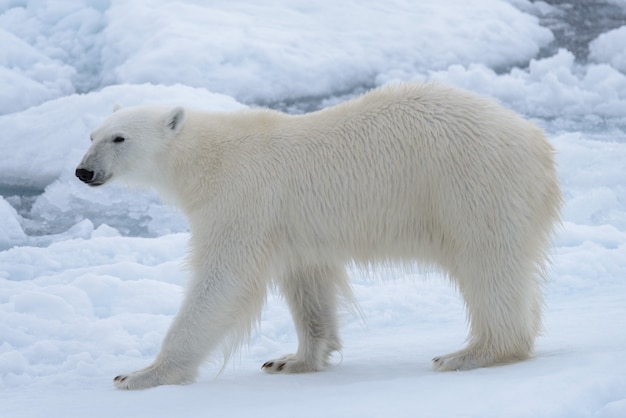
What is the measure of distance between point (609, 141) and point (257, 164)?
5.66m

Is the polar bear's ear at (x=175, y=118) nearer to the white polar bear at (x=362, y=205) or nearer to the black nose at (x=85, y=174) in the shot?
the white polar bear at (x=362, y=205)

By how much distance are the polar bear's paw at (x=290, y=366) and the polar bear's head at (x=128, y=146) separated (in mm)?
971

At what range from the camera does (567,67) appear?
9.99m

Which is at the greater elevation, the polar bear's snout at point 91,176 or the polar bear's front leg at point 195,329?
the polar bear's snout at point 91,176

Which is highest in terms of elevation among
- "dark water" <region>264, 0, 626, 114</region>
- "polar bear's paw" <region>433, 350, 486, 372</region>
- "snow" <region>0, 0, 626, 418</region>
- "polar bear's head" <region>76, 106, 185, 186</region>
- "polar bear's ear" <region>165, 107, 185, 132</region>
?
"polar bear's ear" <region>165, 107, 185, 132</region>

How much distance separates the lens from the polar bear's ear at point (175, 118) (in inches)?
146

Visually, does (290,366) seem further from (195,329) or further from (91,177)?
(91,177)

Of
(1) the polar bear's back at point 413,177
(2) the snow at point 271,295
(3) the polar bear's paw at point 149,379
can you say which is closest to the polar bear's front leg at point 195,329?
(3) the polar bear's paw at point 149,379

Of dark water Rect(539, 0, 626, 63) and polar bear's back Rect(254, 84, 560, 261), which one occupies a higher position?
polar bear's back Rect(254, 84, 560, 261)

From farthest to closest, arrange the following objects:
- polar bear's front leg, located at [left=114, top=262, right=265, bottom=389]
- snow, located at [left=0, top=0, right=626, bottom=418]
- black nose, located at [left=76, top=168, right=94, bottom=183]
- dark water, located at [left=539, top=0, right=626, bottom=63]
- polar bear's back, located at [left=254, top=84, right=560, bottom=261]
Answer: dark water, located at [left=539, top=0, right=626, bottom=63], black nose, located at [left=76, top=168, right=94, bottom=183], polar bear's front leg, located at [left=114, top=262, right=265, bottom=389], polar bear's back, located at [left=254, top=84, right=560, bottom=261], snow, located at [left=0, top=0, right=626, bottom=418]

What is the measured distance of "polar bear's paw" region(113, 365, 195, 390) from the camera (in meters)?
3.34

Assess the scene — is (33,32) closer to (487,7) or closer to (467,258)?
(487,7)

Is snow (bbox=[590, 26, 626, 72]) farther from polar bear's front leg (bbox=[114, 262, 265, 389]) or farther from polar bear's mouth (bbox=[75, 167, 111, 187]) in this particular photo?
polar bear's front leg (bbox=[114, 262, 265, 389])

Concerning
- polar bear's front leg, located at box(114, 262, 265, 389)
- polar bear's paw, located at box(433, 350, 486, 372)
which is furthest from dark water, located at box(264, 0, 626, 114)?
polar bear's paw, located at box(433, 350, 486, 372)
